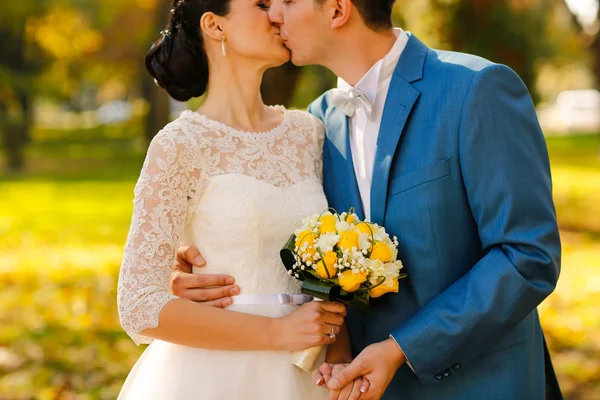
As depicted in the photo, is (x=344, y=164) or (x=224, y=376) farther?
(x=344, y=164)

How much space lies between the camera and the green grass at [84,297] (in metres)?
6.17

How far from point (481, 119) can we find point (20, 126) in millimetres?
25397

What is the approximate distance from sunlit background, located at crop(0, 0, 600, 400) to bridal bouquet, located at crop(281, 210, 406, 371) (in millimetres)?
3685

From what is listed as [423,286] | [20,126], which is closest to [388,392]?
[423,286]

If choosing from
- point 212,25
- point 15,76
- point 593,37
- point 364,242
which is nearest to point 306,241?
point 364,242

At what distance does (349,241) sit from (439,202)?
410mm

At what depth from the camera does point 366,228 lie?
8.93 ft

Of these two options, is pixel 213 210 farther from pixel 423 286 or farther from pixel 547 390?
pixel 547 390

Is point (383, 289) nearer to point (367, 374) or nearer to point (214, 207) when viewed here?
point (367, 374)

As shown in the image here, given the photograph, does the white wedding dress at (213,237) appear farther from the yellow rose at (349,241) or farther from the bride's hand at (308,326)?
the yellow rose at (349,241)

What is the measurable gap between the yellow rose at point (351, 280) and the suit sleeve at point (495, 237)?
285 millimetres

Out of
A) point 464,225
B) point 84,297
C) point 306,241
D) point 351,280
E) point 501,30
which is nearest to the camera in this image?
point 351,280

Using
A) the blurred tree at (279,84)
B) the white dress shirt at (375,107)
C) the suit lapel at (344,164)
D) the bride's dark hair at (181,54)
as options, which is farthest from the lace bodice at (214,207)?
the blurred tree at (279,84)

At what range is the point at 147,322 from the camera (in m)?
2.86
